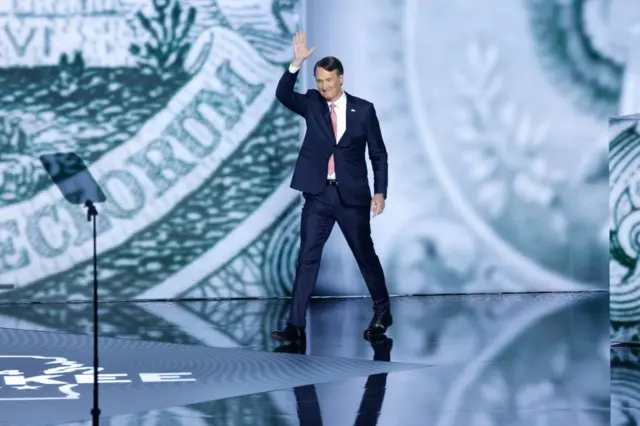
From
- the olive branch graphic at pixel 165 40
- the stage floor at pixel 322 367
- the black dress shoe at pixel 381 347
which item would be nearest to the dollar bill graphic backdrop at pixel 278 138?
the olive branch graphic at pixel 165 40

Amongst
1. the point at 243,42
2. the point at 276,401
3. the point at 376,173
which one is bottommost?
the point at 276,401

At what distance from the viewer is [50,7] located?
900cm

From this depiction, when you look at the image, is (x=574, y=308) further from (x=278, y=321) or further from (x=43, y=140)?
(x=43, y=140)

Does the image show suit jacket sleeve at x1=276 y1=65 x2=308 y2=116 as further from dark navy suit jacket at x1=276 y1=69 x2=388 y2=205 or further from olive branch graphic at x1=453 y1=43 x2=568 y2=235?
olive branch graphic at x1=453 y1=43 x2=568 y2=235

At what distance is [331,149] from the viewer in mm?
6891

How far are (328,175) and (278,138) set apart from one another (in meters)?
2.35

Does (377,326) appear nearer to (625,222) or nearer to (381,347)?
(381,347)

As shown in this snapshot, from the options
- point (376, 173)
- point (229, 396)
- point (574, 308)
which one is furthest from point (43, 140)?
point (229, 396)

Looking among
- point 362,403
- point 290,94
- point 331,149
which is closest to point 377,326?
point 331,149

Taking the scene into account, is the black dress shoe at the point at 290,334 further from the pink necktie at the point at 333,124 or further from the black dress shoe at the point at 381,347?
the pink necktie at the point at 333,124

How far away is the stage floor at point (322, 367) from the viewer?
194 inches

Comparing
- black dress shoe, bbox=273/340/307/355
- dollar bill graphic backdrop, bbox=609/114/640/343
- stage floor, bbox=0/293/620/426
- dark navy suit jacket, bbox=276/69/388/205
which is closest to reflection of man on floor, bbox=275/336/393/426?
stage floor, bbox=0/293/620/426

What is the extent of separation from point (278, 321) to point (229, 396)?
9.13 feet

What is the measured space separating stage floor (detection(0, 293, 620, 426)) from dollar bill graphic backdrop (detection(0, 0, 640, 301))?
1.55 ft
